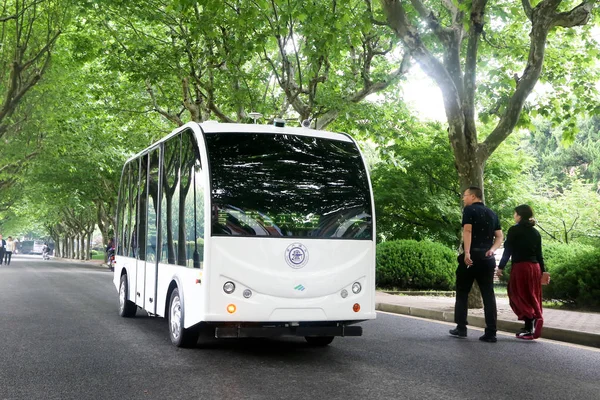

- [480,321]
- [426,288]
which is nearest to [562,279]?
[480,321]

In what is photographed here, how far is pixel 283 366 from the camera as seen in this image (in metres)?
7.05

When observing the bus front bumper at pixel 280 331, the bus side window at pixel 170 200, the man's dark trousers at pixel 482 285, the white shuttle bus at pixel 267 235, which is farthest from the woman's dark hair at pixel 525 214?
the bus side window at pixel 170 200

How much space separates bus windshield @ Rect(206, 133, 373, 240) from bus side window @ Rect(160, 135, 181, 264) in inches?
42.0

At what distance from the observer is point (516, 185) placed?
23781 millimetres

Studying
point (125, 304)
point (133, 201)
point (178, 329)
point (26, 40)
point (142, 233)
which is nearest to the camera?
point (178, 329)

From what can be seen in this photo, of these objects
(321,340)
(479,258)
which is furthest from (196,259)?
(479,258)

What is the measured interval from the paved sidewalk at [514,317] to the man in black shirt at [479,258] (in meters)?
1.15

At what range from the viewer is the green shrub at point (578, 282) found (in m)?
13.2

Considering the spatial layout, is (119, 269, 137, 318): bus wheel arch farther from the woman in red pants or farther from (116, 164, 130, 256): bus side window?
the woman in red pants

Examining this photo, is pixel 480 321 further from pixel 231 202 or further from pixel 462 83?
pixel 231 202

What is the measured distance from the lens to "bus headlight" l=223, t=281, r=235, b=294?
23.6 feet

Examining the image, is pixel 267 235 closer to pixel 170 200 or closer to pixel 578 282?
pixel 170 200

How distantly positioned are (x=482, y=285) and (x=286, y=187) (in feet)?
10.7

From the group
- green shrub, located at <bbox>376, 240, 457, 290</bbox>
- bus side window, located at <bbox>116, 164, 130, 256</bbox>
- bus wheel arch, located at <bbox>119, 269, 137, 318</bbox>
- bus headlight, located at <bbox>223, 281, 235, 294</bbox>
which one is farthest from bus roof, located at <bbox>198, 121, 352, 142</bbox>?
green shrub, located at <bbox>376, 240, 457, 290</bbox>
